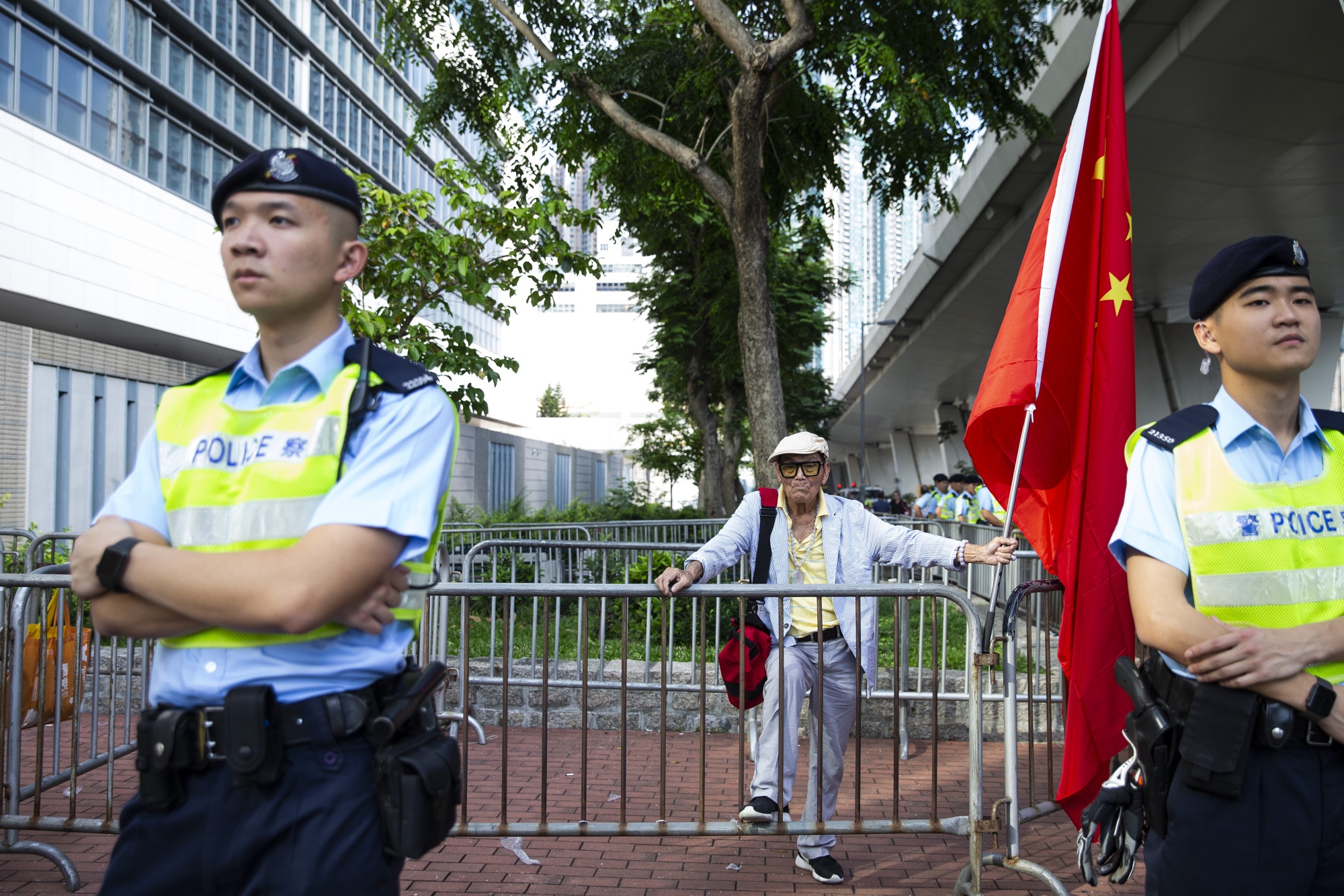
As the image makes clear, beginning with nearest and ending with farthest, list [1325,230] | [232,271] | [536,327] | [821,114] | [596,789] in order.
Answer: [232,271], [596,789], [821,114], [1325,230], [536,327]

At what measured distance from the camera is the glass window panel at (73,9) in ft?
59.7

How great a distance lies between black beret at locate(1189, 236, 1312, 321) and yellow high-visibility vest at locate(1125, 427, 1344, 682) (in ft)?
1.28

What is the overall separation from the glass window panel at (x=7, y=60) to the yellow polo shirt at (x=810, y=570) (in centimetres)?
1726

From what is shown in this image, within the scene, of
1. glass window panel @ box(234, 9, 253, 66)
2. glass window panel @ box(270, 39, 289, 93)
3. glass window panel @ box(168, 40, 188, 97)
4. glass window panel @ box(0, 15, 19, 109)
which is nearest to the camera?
glass window panel @ box(0, 15, 19, 109)

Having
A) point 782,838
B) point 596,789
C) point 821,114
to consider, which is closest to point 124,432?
point 821,114

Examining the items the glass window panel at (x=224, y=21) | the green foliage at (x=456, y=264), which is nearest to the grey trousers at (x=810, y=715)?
the green foliage at (x=456, y=264)

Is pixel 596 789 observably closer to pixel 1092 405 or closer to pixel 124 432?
pixel 1092 405

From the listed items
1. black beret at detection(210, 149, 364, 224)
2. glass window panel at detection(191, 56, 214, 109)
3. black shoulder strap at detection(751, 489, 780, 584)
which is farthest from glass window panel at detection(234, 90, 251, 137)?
black beret at detection(210, 149, 364, 224)

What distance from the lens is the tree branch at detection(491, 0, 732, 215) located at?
31.2 feet

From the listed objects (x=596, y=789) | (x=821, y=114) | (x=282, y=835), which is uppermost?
(x=821, y=114)

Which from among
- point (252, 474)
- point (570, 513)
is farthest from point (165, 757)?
point (570, 513)

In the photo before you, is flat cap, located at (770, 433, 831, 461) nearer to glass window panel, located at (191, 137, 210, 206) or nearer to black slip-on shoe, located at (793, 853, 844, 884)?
black slip-on shoe, located at (793, 853, 844, 884)

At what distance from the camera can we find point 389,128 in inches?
1481

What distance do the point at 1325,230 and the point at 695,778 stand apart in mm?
17259
